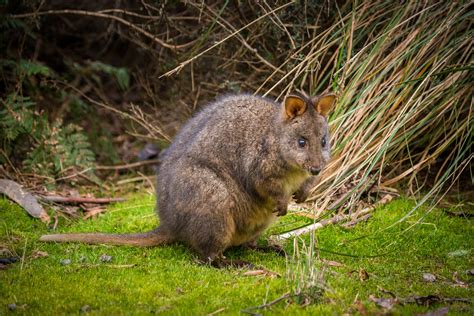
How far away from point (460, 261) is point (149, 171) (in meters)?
4.68

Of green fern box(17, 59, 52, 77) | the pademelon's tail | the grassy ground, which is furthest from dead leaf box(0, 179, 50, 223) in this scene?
green fern box(17, 59, 52, 77)

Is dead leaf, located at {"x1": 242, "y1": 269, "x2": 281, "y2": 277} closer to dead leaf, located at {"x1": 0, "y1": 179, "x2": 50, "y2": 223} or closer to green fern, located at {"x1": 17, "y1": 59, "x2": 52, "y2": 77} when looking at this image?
dead leaf, located at {"x1": 0, "y1": 179, "x2": 50, "y2": 223}

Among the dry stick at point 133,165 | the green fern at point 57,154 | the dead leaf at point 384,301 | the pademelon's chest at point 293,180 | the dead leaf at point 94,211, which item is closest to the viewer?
the dead leaf at point 384,301

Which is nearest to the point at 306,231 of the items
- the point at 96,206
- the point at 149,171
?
the point at 96,206

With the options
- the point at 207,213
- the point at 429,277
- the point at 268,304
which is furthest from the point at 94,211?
the point at 429,277

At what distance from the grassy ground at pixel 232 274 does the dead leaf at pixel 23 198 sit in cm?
11

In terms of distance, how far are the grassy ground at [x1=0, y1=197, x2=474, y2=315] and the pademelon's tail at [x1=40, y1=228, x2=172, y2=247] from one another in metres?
0.07

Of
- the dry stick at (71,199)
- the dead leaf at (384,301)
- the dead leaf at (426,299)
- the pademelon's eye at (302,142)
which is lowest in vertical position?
Result: the dry stick at (71,199)

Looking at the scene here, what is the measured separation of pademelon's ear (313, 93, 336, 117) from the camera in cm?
508

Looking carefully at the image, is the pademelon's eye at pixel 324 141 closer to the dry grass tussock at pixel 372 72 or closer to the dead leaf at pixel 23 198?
the dry grass tussock at pixel 372 72

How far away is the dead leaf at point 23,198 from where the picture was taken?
648 centimetres

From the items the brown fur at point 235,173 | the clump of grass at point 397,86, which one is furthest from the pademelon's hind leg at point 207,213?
the clump of grass at point 397,86

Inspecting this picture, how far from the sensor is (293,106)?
5074 millimetres

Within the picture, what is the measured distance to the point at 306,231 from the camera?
235 inches
